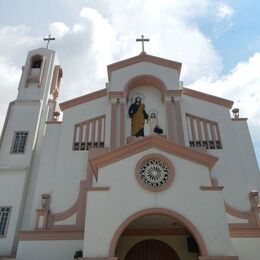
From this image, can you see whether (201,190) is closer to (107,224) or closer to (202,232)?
(202,232)

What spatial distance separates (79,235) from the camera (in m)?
10.7

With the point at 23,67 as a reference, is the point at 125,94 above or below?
below

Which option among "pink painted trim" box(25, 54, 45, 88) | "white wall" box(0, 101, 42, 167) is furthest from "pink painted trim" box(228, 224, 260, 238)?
"pink painted trim" box(25, 54, 45, 88)

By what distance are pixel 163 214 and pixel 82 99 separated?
7.50 meters

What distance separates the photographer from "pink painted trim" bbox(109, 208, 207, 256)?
8086mm

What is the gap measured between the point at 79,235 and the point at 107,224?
286 centimetres

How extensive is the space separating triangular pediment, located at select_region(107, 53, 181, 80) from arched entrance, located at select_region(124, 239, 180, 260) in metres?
8.09

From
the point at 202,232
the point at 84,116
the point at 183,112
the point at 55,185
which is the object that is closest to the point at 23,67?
the point at 84,116

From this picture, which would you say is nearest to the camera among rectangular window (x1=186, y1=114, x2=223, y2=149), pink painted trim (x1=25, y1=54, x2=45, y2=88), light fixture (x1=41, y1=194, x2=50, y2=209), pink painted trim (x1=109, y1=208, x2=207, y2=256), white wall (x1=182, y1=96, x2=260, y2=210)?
pink painted trim (x1=109, y1=208, x2=207, y2=256)

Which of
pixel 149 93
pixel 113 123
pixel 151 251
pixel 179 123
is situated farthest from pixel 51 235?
A: pixel 149 93

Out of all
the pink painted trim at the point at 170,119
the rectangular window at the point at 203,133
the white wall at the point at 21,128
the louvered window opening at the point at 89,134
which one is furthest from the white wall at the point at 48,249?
the rectangular window at the point at 203,133

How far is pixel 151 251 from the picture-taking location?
1059 centimetres

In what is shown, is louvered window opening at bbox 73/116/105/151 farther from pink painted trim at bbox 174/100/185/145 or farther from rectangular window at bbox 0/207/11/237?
rectangular window at bbox 0/207/11/237

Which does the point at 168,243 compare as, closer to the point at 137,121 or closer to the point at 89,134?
the point at 137,121
